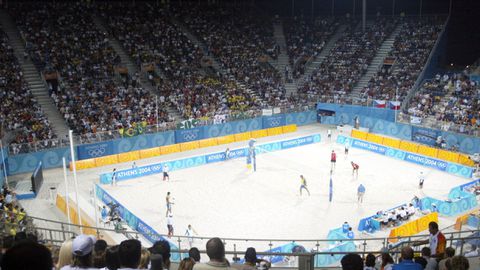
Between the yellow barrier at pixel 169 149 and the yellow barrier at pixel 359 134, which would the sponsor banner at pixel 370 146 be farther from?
the yellow barrier at pixel 169 149

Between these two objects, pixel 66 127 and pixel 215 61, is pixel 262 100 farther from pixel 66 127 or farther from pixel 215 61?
pixel 66 127

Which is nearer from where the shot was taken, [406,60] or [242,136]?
[242,136]

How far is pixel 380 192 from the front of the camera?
26.9 meters

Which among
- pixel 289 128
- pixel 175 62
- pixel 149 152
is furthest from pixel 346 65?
pixel 149 152

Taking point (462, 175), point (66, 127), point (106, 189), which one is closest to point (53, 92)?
point (66, 127)

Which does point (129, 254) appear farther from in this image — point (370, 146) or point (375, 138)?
point (375, 138)

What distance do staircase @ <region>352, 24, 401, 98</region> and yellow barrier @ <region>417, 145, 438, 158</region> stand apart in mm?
11282

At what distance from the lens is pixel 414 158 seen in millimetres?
32125

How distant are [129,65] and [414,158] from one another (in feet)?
87.0

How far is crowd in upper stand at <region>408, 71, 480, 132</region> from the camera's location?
36.0 metres

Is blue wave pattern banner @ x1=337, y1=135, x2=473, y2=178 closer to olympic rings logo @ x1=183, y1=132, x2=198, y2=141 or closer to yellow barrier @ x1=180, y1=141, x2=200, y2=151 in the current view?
yellow barrier @ x1=180, y1=141, x2=200, y2=151

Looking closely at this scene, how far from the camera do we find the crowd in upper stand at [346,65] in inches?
1780

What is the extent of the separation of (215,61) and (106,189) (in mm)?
23805

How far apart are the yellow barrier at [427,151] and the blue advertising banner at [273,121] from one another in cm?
1300
